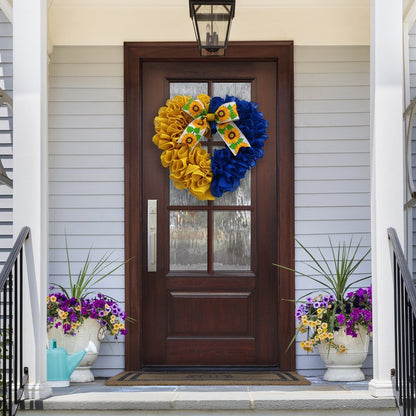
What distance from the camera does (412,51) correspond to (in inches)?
182

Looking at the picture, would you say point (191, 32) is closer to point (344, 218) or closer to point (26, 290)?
point (344, 218)

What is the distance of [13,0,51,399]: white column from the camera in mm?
3582

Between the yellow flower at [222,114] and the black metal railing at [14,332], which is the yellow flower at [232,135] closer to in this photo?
the yellow flower at [222,114]

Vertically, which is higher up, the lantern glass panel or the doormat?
the lantern glass panel

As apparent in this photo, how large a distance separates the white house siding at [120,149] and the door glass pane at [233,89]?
0.32m

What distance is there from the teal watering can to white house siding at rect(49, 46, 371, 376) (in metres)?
0.81

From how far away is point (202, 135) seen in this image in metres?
4.60

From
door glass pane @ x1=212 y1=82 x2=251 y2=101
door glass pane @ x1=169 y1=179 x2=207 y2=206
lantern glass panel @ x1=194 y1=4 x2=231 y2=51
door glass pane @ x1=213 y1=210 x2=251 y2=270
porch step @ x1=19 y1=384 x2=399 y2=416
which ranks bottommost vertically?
porch step @ x1=19 y1=384 x2=399 y2=416

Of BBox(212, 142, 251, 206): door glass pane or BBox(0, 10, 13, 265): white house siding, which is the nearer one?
BBox(0, 10, 13, 265): white house siding

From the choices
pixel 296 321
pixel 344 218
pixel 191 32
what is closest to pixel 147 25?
pixel 191 32

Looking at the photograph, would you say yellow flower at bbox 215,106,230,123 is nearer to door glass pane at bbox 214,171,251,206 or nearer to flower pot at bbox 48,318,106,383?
door glass pane at bbox 214,171,251,206

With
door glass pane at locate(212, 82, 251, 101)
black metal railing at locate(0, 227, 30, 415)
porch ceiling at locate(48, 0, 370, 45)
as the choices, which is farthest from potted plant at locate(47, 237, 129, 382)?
porch ceiling at locate(48, 0, 370, 45)

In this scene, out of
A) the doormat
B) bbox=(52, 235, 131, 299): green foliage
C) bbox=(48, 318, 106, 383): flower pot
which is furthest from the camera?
bbox=(52, 235, 131, 299): green foliage

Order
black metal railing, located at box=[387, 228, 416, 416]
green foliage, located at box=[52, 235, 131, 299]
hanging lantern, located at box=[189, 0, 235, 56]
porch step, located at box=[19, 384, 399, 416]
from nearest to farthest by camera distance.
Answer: black metal railing, located at box=[387, 228, 416, 416], porch step, located at box=[19, 384, 399, 416], hanging lantern, located at box=[189, 0, 235, 56], green foliage, located at box=[52, 235, 131, 299]
